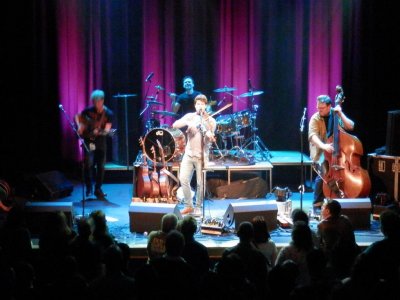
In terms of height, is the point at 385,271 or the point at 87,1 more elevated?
the point at 87,1

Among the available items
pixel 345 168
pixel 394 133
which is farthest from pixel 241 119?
pixel 345 168

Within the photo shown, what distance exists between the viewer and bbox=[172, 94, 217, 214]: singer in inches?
453

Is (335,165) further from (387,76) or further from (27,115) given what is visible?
(27,115)

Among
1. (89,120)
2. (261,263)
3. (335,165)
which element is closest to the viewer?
(261,263)

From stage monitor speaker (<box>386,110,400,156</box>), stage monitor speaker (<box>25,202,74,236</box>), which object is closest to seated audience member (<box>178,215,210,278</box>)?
stage monitor speaker (<box>25,202,74,236</box>)

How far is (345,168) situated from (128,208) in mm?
3805

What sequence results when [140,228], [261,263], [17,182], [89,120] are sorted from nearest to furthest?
[261,263] → [140,228] → [89,120] → [17,182]

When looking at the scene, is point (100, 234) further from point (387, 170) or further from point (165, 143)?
point (387, 170)

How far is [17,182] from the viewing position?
47.0 ft

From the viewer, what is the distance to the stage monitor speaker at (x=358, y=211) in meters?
10.7

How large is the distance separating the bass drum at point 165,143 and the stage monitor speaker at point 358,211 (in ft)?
12.4

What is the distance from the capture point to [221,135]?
48.1ft

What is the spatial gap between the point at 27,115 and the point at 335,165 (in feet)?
23.4

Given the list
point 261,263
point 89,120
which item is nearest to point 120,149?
point 89,120
